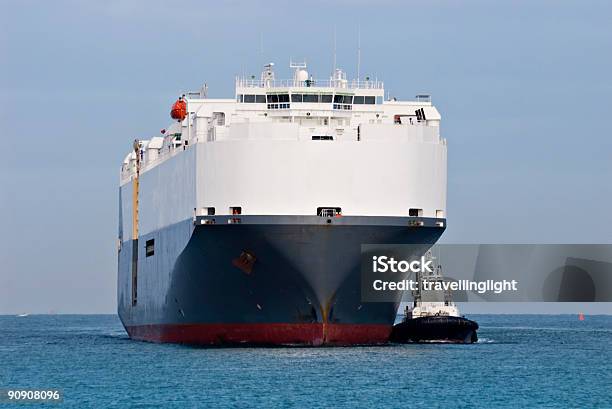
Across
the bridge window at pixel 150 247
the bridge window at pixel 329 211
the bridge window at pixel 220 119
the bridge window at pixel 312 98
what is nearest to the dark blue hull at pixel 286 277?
the bridge window at pixel 329 211

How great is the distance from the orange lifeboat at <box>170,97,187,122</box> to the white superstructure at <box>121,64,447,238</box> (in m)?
5.25

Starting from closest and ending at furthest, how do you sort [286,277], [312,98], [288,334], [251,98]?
1. [286,277]
2. [288,334]
3. [312,98]
4. [251,98]

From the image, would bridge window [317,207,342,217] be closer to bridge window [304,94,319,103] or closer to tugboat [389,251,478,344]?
bridge window [304,94,319,103]

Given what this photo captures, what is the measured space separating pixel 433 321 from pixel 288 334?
37.0ft

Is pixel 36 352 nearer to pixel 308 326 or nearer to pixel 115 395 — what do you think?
pixel 308 326

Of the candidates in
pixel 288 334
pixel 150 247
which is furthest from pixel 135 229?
pixel 288 334

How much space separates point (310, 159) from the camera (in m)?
51.2

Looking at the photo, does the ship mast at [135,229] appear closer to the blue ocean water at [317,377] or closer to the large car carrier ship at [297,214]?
the blue ocean water at [317,377]

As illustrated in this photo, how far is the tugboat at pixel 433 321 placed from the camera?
60594 mm

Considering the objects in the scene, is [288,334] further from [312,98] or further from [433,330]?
[433,330]

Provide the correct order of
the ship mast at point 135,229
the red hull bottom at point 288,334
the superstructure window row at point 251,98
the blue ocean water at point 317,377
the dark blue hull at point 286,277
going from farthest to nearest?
the ship mast at point 135,229, the superstructure window row at point 251,98, the red hull bottom at point 288,334, the dark blue hull at point 286,277, the blue ocean water at point 317,377

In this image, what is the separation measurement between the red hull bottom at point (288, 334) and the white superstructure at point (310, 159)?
4332 millimetres

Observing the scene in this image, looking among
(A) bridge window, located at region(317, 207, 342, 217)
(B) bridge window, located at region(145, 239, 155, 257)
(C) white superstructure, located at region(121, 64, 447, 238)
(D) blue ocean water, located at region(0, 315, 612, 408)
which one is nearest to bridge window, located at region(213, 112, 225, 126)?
(C) white superstructure, located at region(121, 64, 447, 238)

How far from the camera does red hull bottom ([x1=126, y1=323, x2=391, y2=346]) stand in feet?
168
